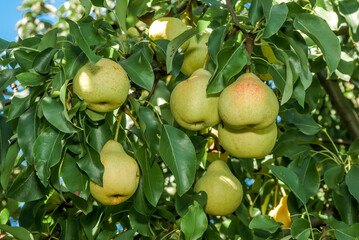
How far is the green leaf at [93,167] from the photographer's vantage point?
1795mm

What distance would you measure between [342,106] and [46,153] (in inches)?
82.3

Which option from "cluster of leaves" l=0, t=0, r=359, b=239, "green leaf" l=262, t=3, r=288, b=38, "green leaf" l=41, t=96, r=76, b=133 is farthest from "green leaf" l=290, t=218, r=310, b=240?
"green leaf" l=41, t=96, r=76, b=133

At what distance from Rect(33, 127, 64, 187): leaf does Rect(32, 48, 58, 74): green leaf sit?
208mm

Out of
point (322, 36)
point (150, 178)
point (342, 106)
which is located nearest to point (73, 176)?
point (150, 178)

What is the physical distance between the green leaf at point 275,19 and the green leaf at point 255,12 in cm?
7

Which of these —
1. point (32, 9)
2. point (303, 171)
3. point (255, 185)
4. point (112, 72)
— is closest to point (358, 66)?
point (255, 185)

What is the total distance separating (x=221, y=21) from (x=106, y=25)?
46cm

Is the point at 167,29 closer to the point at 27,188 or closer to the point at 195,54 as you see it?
the point at 195,54

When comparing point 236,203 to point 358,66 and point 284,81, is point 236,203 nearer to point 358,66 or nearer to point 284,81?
point 284,81

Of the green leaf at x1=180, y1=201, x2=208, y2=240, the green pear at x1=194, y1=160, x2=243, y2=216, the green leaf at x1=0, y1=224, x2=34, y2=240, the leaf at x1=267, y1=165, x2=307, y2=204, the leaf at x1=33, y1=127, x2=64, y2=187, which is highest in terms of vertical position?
the leaf at x1=33, y1=127, x2=64, y2=187

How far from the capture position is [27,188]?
2117 millimetres

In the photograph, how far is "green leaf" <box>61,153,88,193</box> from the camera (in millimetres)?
1869

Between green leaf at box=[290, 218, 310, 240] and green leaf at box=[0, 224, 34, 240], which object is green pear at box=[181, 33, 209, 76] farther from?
green leaf at box=[0, 224, 34, 240]

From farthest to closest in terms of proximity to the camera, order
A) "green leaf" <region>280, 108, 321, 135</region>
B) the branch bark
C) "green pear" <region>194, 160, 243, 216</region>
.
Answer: the branch bark
"green leaf" <region>280, 108, 321, 135</region>
"green pear" <region>194, 160, 243, 216</region>
